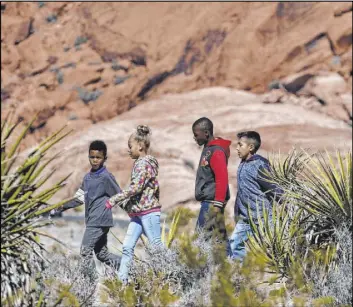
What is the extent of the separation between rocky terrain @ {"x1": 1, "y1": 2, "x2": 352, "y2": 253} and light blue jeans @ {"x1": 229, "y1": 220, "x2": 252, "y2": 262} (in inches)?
764

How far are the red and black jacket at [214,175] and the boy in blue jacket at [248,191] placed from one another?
0.48 feet

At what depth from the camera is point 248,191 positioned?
7.10 meters

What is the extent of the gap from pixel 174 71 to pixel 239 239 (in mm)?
28647

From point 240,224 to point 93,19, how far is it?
3232 centimetres

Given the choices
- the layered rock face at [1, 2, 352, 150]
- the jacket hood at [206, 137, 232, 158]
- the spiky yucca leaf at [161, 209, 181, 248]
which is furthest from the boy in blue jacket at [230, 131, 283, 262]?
the layered rock face at [1, 2, 352, 150]

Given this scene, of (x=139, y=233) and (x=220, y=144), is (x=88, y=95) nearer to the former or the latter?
(x=220, y=144)

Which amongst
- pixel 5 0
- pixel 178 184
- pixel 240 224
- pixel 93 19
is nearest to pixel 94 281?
pixel 240 224

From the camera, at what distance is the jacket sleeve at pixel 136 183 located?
260 inches

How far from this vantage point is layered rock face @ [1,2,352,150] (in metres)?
32.6

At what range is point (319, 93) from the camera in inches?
1232

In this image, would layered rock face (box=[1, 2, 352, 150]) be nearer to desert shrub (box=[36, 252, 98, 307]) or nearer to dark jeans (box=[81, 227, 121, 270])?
dark jeans (box=[81, 227, 121, 270])

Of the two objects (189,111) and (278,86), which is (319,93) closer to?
(278,86)

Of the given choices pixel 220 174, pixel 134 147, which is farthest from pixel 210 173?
pixel 134 147

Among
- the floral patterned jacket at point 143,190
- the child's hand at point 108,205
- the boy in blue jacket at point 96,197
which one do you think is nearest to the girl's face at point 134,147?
the floral patterned jacket at point 143,190
